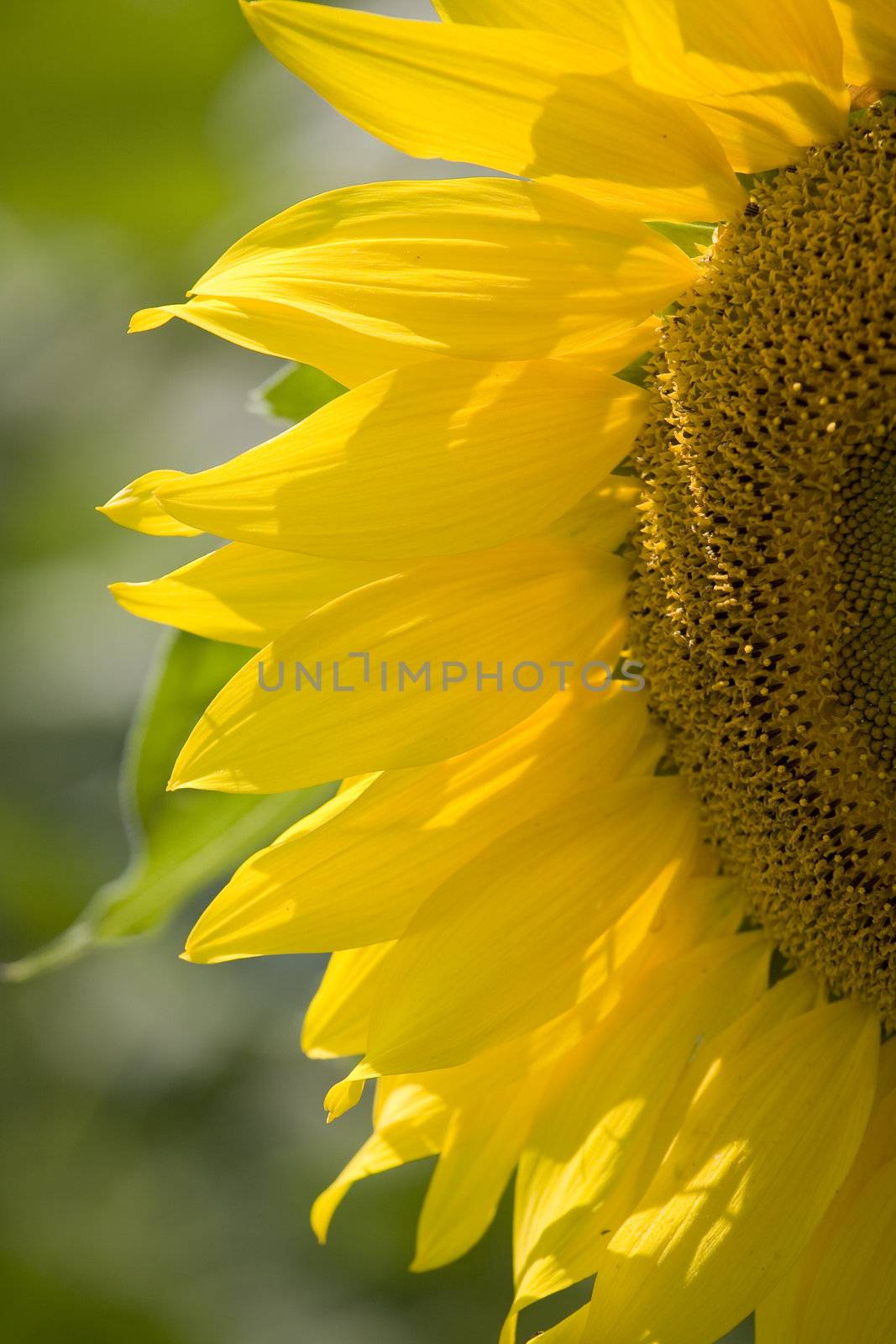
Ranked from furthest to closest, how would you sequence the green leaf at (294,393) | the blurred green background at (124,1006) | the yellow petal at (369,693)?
the blurred green background at (124,1006) < the green leaf at (294,393) < the yellow petal at (369,693)

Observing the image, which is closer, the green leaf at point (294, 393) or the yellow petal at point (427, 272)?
the yellow petal at point (427, 272)

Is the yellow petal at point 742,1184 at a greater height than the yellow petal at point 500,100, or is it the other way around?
the yellow petal at point 500,100

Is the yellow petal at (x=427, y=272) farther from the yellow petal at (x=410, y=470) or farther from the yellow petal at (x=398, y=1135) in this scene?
the yellow petal at (x=398, y=1135)

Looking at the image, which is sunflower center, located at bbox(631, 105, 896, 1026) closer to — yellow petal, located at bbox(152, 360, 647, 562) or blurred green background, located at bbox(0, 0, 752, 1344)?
yellow petal, located at bbox(152, 360, 647, 562)

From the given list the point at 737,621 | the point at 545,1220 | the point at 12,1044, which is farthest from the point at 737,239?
the point at 12,1044

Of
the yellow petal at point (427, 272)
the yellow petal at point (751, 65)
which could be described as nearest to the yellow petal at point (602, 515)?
the yellow petal at point (427, 272)

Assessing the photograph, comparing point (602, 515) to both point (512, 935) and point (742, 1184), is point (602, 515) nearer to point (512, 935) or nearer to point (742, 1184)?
point (512, 935)

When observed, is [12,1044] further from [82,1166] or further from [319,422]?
[319,422]
